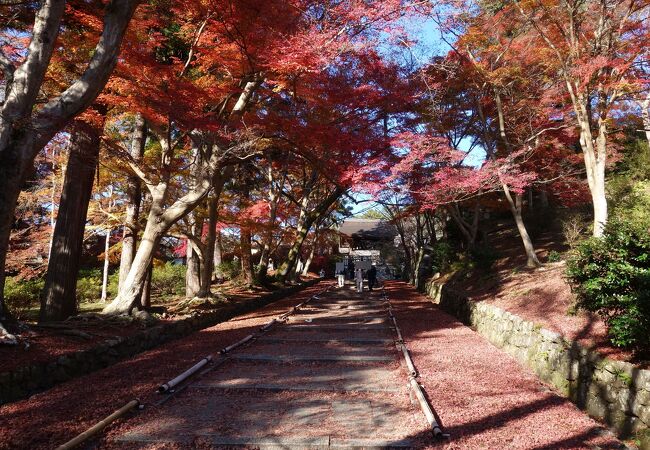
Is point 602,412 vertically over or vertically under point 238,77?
under

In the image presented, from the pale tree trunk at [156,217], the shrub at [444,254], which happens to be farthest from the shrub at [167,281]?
the shrub at [444,254]

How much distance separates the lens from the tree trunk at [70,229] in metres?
9.75

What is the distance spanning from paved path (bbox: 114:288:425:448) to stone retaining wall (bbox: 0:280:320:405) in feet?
6.40

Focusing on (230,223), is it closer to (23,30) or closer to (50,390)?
(23,30)

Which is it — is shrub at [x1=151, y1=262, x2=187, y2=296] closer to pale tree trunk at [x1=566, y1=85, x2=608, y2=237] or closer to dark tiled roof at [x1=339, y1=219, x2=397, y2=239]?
pale tree trunk at [x1=566, y1=85, x2=608, y2=237]

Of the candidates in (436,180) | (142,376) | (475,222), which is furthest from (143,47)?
(475,222)

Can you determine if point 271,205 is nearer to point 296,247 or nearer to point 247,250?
point 247,250

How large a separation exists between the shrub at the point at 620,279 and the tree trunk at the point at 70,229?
9471mm

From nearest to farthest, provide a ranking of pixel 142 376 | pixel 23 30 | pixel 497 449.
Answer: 1. pixel 497 449
2. pixel 142 376
3. pixel 23 30

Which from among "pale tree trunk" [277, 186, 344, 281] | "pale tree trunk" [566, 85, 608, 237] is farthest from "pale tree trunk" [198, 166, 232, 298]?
"pale tree trunk" [566, 85, 608, 237]

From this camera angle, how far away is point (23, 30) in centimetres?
967

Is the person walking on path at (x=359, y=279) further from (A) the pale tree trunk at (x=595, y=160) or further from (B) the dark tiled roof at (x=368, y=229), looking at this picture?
(B) the dark tiled roof at (x=368, y=229)

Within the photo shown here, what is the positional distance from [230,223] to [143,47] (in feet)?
30.4

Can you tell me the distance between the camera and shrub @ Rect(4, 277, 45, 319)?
12.9m
